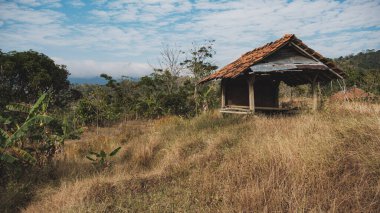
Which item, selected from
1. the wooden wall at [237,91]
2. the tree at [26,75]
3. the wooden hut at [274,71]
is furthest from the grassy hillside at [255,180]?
the tree at [26,75]

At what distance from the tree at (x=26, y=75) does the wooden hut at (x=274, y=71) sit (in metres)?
10.1

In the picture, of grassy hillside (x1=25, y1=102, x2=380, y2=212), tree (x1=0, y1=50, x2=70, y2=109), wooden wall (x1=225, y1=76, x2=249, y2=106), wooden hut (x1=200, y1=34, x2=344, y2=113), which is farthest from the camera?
tree (x1=0, y1=50, x2=70, y2=109)

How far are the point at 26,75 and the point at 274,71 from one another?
14673 millimetres

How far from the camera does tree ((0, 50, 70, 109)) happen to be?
1689 centimetres

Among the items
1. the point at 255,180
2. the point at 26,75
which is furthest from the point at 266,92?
the point at 26,75

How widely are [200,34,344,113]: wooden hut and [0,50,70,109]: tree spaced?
33.2 ft

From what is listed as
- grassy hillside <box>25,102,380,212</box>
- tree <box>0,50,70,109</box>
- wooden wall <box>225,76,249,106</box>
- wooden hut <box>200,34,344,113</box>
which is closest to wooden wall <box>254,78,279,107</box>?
wooden hut <box>200,34,344,113</box>

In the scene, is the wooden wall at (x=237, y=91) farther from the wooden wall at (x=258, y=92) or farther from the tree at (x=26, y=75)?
the tree at (x=26, y=75)

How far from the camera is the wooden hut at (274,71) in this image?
11.8 meters

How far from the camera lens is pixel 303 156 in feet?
16.2

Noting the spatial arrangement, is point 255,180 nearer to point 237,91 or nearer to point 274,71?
point 274,71

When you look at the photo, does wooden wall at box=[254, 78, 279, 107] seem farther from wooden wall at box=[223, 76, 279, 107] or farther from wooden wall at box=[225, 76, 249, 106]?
wooden wall at box=[225, 76, 249, 106]

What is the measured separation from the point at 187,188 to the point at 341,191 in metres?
2.42

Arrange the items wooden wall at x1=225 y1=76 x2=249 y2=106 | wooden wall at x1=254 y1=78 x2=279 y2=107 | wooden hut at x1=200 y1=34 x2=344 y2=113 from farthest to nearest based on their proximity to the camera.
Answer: wooden wall at x1=254 y1=78 x2=279 y2=107 < wooden wall at x1=225 y1=76 x2=249 y2=106 < wooden hut at x1=200 y1=34 x2=344 y2=113
